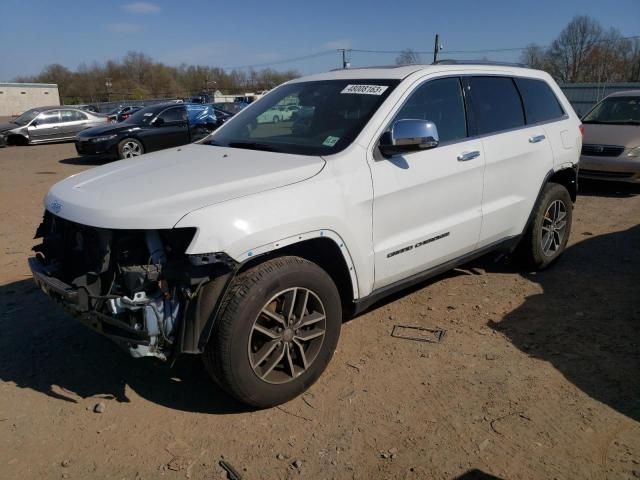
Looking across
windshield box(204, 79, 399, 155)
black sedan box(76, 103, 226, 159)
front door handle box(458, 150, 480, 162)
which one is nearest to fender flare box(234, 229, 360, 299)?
windshield box(204, 79, 399, 155)

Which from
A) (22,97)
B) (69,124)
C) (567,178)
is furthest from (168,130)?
(22,97)

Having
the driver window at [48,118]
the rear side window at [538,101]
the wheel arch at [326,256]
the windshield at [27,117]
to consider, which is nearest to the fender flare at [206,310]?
the wheel arch at [326,256]

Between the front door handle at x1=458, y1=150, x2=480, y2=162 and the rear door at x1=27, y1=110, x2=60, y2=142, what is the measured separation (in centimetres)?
1949

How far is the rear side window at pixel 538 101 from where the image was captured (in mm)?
4586

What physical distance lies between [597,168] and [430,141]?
269 inches

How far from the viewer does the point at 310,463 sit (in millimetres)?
2605

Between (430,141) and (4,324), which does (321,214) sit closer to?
(430,141)

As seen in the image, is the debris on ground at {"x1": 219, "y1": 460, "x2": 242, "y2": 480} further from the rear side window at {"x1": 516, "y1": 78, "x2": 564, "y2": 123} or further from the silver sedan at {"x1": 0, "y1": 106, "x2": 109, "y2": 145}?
the silver sedan at {"x1": 0, "y1": 106, "x2": 109, "y2": 145}

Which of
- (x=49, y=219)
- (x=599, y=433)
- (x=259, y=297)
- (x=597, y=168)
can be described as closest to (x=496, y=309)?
(x=599, y=433)

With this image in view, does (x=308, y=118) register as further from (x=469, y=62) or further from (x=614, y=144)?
(x=614, y=144)

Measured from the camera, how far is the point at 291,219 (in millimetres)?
2773

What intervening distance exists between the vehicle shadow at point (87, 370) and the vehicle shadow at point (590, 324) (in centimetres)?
216

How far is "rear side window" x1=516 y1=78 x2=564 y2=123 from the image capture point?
4586mm

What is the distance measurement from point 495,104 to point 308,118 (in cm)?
163
